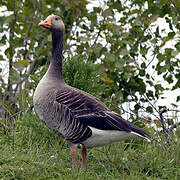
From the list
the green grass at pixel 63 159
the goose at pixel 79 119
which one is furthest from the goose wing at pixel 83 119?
the green grass at pixel 63 159

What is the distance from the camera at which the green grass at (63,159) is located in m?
4.29

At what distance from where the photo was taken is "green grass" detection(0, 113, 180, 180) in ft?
14.1

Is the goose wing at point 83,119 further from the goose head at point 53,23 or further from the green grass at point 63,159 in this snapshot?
the goose head at point 53,23

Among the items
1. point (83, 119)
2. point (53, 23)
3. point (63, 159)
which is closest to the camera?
point (83, 119)

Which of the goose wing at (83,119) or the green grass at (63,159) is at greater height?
the goose wing at (83,119)

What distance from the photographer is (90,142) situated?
4.61 m

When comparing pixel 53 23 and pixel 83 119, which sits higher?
pixel 53 23

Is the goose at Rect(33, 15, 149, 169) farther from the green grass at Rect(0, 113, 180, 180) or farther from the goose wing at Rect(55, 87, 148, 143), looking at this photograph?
the green grass at Rect(0, 113, 180, 180)

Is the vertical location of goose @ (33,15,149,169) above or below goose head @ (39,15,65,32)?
below

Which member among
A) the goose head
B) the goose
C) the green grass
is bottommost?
the green grass

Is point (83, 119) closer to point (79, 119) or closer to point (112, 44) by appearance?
point (79, 119)

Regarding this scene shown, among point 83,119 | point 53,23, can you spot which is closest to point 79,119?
point 83,119

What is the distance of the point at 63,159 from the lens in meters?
5.12

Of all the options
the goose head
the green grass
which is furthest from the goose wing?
the goose head
